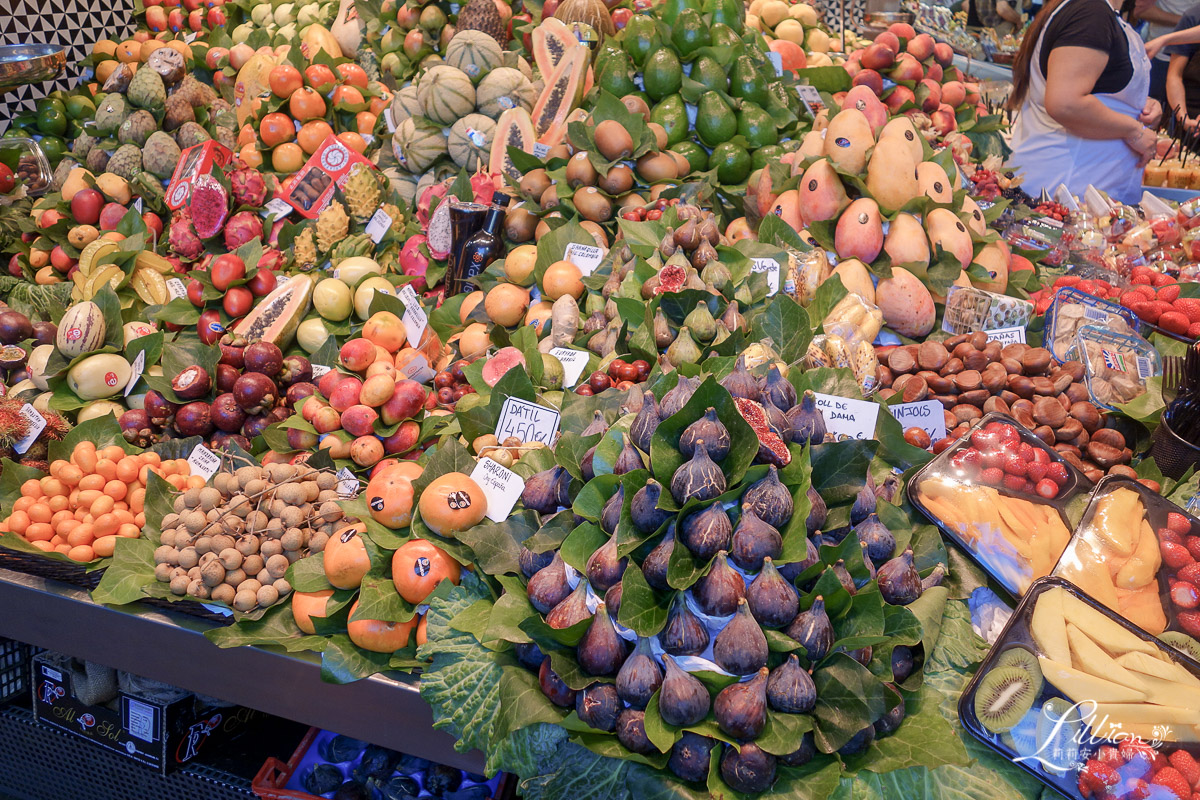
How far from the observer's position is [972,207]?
2.79 m

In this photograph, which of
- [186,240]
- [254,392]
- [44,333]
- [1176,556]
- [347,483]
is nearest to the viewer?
[1176,556]

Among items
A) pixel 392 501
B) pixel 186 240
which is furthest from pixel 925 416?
pixel 186 240

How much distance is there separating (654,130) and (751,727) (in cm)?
245

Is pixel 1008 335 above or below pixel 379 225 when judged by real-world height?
above

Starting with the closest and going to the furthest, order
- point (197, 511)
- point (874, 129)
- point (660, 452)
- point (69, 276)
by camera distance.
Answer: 1. point (660, 452)
2. point (197, 511)
3. point (874, 129)
4. point (69, 276)

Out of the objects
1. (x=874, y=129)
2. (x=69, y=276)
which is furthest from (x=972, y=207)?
(x=69, y=276)

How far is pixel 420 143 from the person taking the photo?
3.63 meters

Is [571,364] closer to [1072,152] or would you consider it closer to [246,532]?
[246,532]

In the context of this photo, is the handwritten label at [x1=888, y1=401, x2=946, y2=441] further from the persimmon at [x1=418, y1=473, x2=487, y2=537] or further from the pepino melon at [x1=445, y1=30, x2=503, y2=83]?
the pepino melon at [x1=445, y1=30, x2=503, y2=83]

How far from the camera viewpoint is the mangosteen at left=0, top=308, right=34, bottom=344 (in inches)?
117

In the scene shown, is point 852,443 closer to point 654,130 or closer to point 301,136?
point 654,130

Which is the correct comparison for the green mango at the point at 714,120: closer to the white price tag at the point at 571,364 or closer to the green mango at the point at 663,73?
the green mango at the point at 663,73

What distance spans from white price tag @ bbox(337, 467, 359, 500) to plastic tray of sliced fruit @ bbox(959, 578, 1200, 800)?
158cm

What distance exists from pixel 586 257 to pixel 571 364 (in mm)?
591
